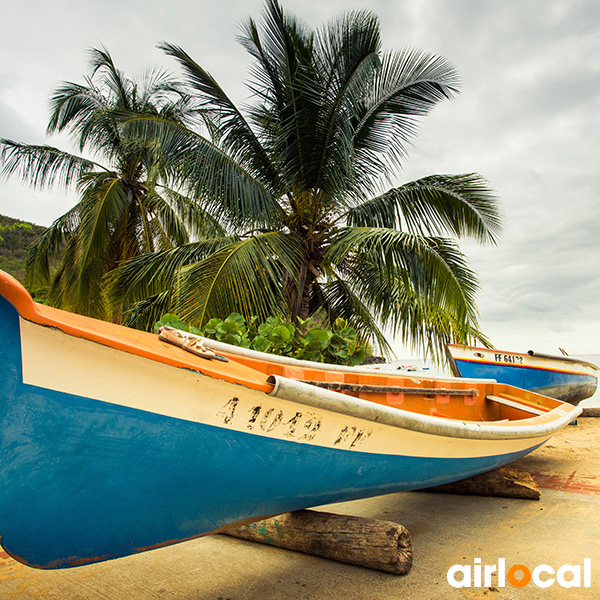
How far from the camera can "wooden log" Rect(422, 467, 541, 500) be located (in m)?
3.04

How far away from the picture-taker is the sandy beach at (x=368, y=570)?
181 cm

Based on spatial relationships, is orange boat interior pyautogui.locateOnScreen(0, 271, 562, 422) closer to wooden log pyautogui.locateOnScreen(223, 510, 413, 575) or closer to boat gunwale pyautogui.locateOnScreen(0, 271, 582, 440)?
boat gunwale pyautogui.locateOnScreen(0, 271, 582, 440)

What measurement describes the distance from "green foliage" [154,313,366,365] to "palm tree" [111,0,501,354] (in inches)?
33.9

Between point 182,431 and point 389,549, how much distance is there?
1173mm

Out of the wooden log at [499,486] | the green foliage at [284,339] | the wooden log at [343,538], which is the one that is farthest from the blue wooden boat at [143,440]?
the green foliage at [284,339]

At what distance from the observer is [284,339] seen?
4.67 meters

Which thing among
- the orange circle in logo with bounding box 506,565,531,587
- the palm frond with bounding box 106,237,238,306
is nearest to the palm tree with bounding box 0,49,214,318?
the palm frond with bounding box 106,237,238,306

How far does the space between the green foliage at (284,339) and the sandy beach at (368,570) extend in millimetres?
2006

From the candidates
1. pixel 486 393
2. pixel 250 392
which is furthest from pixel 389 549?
pixel 486 393

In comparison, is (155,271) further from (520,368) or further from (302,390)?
(520,368)

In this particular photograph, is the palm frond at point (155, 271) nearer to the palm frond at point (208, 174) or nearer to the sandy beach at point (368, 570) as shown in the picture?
the palm frond at point (208, 174)

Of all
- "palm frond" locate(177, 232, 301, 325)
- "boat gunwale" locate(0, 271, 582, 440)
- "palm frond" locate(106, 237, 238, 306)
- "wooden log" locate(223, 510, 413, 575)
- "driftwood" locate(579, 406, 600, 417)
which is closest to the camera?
"boat gunwale" locate(0, 271, 582, 440)

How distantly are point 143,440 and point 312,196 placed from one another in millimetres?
6223

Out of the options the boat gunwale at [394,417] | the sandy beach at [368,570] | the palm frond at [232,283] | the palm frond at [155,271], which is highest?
the palm frond at [155,271]
